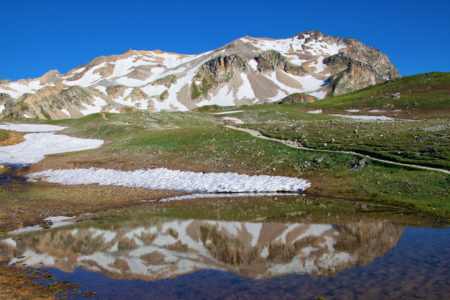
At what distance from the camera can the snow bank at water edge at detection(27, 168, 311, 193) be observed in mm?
25438

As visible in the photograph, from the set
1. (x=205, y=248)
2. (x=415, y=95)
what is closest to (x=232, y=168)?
(x=205, y=248)

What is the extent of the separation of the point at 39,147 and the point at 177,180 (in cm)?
3340

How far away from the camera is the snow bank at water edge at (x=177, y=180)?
25438 mm

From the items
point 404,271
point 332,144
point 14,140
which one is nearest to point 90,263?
point 404,271

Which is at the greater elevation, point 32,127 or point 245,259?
point 32,127

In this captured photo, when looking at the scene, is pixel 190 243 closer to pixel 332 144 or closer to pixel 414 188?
pixel 414 188

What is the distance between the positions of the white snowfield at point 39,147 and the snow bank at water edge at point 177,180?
1134 cm

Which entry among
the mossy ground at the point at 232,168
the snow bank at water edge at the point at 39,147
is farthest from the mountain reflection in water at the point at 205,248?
the snow bank at water edge at the point at 39,147

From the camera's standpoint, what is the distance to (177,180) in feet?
94.0

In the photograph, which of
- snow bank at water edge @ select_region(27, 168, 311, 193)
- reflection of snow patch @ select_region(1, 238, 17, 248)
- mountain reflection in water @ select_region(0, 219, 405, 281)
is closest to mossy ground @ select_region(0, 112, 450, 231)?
snow bank at water edge @ select_region(27, 168, 311, 193)

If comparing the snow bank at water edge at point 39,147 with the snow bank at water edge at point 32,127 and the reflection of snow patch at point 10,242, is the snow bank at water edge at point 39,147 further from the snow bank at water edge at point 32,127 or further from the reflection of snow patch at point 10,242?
the reflection of snow patch at point 10,242

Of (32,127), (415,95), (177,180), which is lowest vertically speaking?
(177,180)

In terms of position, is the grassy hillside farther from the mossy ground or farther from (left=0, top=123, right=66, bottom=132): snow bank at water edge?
(left=0, top=123, right=66, bottom=132): snow bank at water edge

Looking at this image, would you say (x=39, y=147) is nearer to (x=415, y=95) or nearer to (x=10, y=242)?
(x=10, y=242)
